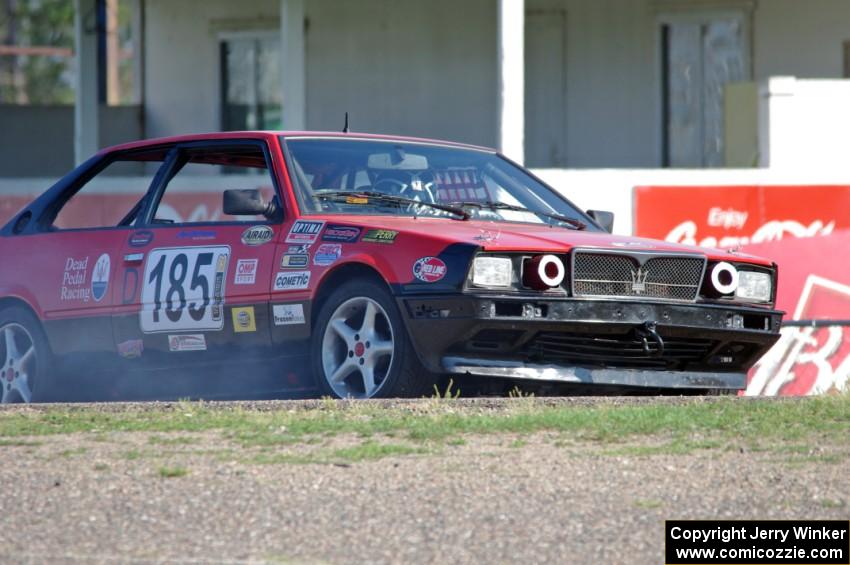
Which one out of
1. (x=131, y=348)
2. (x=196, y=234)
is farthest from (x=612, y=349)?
(x=131, y=348)

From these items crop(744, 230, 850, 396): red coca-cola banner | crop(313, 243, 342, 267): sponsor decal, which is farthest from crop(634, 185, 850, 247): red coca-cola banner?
crop(313, 243, 342, 267): sponsor decal

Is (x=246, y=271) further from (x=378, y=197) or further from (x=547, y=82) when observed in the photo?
(x=547, y=82)

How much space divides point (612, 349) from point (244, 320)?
1.81m

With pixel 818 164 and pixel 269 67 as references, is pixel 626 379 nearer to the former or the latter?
pixel 818 164

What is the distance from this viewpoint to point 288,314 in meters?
7.51

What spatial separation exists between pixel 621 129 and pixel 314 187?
933 centimetres

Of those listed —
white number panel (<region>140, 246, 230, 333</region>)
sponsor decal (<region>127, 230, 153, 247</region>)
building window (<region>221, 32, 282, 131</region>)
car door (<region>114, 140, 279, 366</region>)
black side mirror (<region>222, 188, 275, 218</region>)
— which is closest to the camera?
black side mirror (<region>222, 188, 275, 218</region>)

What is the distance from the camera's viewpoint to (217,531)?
4547mm

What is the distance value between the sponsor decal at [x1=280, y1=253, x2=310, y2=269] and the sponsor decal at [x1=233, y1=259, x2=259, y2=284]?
0.19 metres

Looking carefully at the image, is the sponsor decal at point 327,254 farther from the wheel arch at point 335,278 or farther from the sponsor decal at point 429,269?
the sponsor decal at point 429,269

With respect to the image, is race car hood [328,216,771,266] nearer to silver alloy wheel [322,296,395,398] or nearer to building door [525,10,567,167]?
silver alloy wheel [322,296,395,398]

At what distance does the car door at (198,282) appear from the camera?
304 inches

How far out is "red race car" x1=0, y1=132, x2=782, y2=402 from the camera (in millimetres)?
6996

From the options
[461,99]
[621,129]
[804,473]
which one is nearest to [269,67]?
[461,99]
